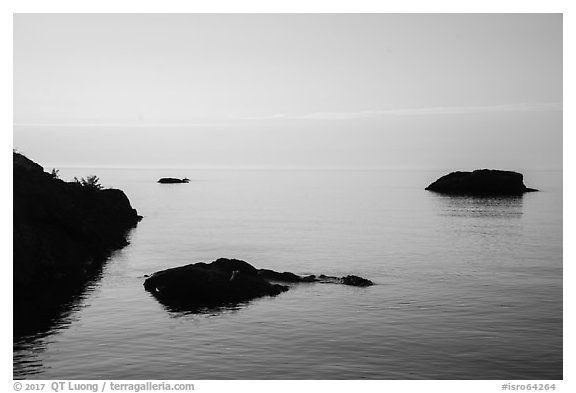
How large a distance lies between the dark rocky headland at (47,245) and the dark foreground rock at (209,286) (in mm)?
8626

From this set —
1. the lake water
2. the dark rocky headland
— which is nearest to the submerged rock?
the lake water

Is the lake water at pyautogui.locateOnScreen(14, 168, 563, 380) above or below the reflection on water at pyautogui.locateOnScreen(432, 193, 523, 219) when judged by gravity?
below

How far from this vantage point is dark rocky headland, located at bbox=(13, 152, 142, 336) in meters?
55.7

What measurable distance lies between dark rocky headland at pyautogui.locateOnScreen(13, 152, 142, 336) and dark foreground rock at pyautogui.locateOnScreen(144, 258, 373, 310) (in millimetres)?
8626

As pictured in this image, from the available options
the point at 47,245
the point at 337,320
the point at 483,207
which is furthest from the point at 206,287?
the point at 483,207

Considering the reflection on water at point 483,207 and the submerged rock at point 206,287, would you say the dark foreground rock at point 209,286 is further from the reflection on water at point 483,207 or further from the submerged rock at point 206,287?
the reflection on water at point 483,207

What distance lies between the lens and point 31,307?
52812 millimetres

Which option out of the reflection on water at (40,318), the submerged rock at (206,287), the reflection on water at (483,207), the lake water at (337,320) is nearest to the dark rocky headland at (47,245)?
the reflection on water at (40,318)

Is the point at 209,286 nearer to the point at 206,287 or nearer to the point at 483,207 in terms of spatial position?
the point at 206,287

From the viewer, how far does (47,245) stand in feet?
216

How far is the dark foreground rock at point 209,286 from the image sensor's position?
54.1 meters

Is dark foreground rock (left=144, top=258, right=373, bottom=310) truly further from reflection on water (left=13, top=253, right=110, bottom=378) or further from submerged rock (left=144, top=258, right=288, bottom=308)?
reflection on water (left=13, top=253, right=110, bottom=378)
